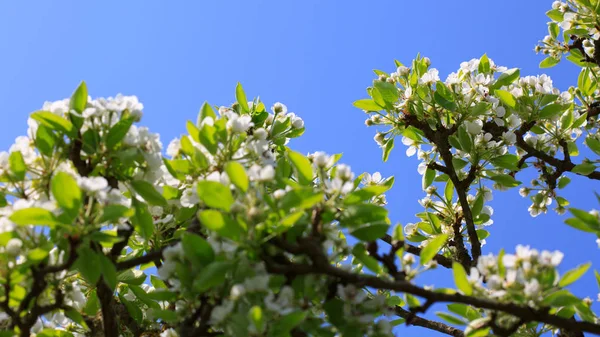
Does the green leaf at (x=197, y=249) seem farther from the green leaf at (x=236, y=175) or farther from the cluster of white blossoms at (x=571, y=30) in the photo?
the cluster of white blossoms at (x=571, y=30)

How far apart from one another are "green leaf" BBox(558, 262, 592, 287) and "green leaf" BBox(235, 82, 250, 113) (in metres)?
2.63

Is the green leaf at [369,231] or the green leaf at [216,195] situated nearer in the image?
the green leaf at [216,195]

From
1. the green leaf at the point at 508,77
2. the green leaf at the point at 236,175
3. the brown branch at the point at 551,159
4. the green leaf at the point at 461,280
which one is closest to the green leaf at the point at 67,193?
the green leaf at the point at 236,175

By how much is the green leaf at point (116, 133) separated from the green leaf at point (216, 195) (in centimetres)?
58

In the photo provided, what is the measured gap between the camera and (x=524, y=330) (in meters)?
3.56

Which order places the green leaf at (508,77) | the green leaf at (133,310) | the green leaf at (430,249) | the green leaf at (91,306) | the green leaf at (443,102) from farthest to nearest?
the green leaf at (508,77), the green leaf at (443,102), the green leaf at (133,310), the green leaf at (91,306), the green leaf at (430,249)

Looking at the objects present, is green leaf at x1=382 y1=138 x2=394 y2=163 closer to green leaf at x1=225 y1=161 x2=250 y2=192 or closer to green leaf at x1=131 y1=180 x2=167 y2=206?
green leaf at x1=131 y1=180 x2=167 y2=206

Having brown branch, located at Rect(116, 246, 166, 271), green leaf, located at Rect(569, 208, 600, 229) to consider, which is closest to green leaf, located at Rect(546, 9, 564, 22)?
green leaf, located at Rect(569, 208, 600, 229)

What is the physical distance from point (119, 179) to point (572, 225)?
6.88 feet

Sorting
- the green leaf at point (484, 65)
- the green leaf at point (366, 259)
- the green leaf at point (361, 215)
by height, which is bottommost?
the green leaf at point (366, 259)

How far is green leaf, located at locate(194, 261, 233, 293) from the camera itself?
235 cm

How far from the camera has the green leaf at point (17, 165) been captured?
2742 mm

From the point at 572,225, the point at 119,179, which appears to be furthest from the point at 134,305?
the point at 572,225

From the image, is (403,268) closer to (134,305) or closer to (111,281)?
(111,281)
